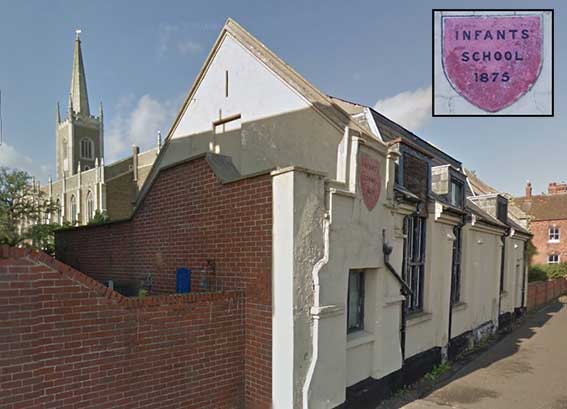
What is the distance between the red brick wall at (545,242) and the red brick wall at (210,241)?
40210 millimetres

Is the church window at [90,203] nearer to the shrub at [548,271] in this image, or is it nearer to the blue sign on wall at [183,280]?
the blue sign on wall at [183,280]

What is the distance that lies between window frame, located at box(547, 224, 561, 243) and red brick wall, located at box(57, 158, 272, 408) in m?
40.7

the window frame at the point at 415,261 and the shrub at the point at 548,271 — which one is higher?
the window frame at the point at 415,261


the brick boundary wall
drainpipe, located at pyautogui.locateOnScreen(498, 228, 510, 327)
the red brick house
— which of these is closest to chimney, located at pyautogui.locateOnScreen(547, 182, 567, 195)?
the red brick house

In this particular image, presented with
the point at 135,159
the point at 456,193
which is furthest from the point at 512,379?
the point at 135,159

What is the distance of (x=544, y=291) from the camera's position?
2183 centimetres

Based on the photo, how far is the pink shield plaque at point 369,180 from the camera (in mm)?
5898

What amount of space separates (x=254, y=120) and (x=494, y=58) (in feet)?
16.9

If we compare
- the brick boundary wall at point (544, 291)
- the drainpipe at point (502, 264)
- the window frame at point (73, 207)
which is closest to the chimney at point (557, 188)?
the brick boundary wall at point (544, 291)

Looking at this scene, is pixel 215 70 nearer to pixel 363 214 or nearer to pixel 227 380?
pixel 363 214

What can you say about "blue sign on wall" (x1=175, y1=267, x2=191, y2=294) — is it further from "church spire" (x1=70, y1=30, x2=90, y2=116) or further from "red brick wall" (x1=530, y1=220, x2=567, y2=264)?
"church spire" (x1=70, y1=30, x2=90, y2=116)

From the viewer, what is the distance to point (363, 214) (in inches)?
232

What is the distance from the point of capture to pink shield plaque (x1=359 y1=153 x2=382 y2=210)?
19.4ft

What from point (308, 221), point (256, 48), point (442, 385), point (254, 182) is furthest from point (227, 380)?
point (256, 48)
